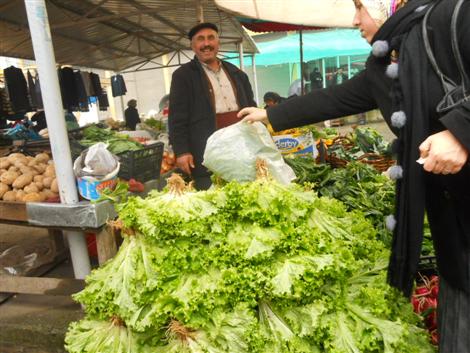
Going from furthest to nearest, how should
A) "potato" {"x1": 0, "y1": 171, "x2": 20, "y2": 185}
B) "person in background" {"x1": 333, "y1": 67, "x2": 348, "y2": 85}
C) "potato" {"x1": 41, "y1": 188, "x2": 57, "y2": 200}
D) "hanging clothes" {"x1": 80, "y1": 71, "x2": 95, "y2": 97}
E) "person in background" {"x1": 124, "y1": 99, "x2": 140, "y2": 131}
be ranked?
"person in background" {"x1": 333, "y1": 67, "x2": 348, "y2": 85} → "person in background" {"x1": 124, "y1": 99, "x2": 140, "y2": 131} → "hanging clothes" {"x1": 80, "y1": 71, "x2": 95, "y2": 97} → "potato" {"x1": 0, "y1": 171, "x2": 20, "y2": 185} → "potato" {"x1": 41, "y1": 188, "x2": 57, "y2": 200}

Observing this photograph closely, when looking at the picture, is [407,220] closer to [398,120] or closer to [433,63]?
[398,120]

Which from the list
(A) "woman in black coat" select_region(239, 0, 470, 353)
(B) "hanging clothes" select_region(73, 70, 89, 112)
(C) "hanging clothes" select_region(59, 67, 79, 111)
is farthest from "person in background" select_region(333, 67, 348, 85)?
(A) "woman in black coat" select_region(239, 0, 470, 353)

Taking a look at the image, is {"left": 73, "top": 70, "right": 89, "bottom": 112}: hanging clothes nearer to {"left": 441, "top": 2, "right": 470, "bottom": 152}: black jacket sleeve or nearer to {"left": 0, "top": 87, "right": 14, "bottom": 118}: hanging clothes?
{"left": 0, "top": 87, "right": 14, "bottom": 118}: hanging clothes

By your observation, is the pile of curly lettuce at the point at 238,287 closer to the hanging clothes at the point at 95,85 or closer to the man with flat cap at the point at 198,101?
the man with flat cap at the point at 198,101

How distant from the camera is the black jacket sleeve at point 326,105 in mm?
1959

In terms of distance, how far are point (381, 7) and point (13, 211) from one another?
289 cm

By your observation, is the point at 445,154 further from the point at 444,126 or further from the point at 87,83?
the point at 87,83

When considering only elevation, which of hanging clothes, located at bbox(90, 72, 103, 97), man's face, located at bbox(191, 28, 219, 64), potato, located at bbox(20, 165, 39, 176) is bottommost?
potato, located at bbox(20, 165, 39, 176)

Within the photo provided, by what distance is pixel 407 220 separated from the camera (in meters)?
1.54

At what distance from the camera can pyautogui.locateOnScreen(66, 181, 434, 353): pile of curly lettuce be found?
1786 mm

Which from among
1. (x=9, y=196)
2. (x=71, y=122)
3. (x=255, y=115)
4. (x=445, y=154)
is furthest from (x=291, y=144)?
(x=71, y=122)

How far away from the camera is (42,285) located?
326 cm

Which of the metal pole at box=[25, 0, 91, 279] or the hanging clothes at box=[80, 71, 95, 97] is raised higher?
the hanging clothes at box=[80, 71, 95, 97]

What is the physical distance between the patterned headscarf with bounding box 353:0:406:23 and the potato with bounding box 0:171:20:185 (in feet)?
10.1
